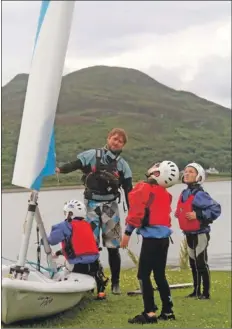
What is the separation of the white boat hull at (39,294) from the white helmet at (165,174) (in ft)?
4.69

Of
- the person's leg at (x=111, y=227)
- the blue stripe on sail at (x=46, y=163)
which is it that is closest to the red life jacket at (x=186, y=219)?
the person's leg at (x=111, y=227)

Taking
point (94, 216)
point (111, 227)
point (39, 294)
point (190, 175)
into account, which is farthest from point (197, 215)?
point (39, 294)

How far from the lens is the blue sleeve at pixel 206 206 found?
26.7 ft

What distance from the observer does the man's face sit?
7598mm

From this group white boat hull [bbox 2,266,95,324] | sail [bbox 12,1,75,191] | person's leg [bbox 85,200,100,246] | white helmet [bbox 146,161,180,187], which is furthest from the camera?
person's leg [bbox 85,200,100,246]

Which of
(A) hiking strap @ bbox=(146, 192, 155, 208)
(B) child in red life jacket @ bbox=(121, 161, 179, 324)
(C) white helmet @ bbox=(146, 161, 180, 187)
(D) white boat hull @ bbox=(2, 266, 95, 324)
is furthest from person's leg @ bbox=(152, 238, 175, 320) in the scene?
(D) white boat hull @ bbox=(2, 266, 95, 324)

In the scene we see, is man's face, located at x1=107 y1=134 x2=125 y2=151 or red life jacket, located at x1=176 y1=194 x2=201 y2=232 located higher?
man's face, located at x1=107 y1=134 x2=125 y2=151

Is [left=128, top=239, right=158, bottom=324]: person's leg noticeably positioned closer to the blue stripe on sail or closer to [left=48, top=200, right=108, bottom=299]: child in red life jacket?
[left=48, top=200, right=108, bottom=299]: child in red life jacket

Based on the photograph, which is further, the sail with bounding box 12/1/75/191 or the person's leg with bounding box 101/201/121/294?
the person's leg with bounding box 101/201/121/294

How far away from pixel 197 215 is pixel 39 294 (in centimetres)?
250

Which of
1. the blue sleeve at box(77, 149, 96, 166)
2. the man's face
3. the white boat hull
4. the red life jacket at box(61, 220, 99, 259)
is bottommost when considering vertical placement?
the white boat hull

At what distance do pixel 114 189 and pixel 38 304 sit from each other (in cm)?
181

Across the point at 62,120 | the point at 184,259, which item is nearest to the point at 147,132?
the point at 62,120

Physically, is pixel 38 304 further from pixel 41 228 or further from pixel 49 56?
pixel 49 56
